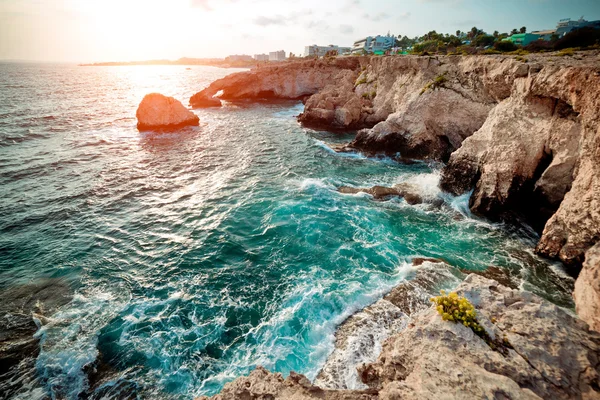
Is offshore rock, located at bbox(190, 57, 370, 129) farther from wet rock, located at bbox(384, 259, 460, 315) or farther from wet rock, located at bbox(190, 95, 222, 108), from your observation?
wet rock, located at bbox(384, 259, 460, 315)

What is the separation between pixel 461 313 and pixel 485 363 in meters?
1.12

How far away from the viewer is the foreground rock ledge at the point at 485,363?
18.0 ft

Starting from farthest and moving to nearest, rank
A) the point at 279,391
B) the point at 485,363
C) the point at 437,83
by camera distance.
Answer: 1. the point at 437,83
2. the point at 279,391
3. the point at 485,363

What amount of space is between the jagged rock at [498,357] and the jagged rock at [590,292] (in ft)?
3.24

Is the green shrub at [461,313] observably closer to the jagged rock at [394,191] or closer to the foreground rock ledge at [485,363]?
the foreground rock ledge at [485,363]

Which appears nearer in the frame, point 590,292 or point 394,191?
point 590,292

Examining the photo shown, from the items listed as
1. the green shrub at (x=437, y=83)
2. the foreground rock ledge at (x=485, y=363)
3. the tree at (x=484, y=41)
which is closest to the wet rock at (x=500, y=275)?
the foreground rock ledge at (x=485, y=363)

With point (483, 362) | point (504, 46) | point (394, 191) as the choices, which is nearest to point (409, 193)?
point (394, 191)

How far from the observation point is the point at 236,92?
7112cm

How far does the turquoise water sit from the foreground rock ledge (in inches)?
130

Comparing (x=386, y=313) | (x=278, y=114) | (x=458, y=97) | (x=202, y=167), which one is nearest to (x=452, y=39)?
(x=278, y=114)

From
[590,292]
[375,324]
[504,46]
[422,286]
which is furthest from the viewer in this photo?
[504,46]

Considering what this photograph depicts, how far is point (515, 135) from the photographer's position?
17.0m

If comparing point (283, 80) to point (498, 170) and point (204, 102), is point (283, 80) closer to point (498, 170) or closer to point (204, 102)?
point (204, 102)
